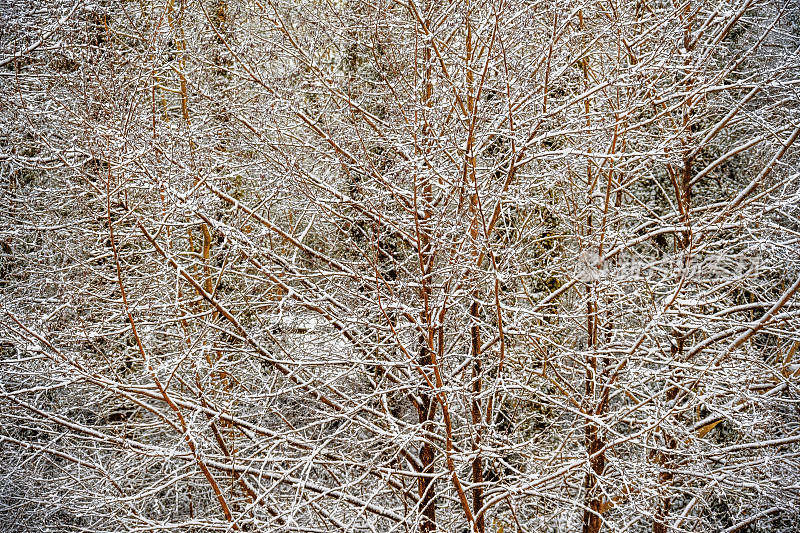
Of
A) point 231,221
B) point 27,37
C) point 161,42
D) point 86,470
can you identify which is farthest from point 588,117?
point 27,37

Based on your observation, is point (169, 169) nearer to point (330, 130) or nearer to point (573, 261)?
point (330, 130)

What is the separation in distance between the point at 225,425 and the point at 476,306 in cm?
232

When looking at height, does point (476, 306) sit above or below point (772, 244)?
below

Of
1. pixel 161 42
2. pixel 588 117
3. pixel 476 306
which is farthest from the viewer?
pixel 161 42

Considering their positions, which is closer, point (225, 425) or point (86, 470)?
point (225, 425)

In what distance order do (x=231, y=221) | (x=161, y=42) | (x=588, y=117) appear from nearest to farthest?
(x=588, y=117) → (x=231, y=221) → (x=161, y=42)

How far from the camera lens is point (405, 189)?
4.75m

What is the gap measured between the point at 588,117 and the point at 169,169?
309 centimetres

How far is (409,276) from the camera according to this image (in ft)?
16.3

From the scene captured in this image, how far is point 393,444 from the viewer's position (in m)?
4.47

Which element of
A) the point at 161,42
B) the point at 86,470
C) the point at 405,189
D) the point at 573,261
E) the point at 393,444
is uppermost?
the point at 161,42

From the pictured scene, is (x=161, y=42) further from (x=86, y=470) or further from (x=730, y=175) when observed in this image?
(x=730, y=175)

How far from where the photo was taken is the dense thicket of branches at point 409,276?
4188 millimetres

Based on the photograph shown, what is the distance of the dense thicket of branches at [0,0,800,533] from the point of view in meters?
4.19
